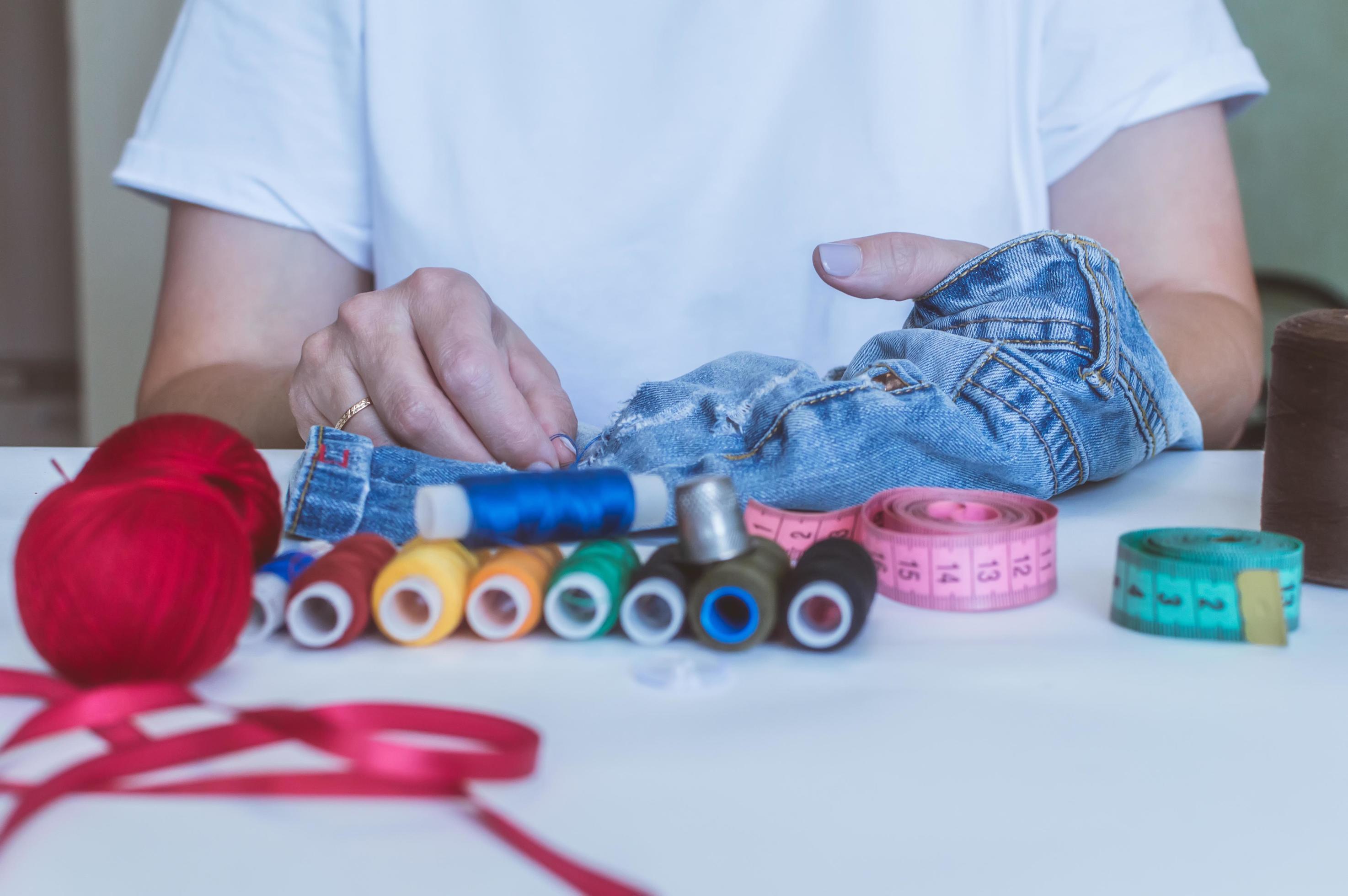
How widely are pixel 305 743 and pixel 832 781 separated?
0.17m

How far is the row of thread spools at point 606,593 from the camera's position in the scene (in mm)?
408

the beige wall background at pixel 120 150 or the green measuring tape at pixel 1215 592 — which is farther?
the beige wall background at pixel 120 150

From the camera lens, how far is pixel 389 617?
42cm

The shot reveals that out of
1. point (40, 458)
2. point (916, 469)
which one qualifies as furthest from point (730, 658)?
point (40, 458)

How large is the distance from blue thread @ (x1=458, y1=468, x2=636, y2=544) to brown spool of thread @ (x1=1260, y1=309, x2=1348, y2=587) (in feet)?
1.04

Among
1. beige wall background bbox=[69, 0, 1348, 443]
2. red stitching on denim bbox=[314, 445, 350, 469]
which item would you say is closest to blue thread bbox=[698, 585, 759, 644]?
red stitching on denim bbox=[314, 445, 350, 469]

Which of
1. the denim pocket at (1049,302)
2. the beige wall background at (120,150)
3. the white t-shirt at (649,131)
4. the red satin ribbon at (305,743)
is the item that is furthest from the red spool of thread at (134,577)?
the beige wall background at (120,150)

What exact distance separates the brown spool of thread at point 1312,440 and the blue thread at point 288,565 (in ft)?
1.54

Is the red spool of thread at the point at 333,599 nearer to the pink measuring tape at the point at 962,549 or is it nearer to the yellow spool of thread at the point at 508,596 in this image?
the yellow spool of thread at the point at 508,596

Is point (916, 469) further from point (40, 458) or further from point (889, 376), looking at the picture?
point (40, 458)

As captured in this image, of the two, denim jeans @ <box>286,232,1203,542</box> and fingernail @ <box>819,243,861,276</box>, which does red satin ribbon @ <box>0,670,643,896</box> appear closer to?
denim jeans @ <box>286,232,1203,542</box>

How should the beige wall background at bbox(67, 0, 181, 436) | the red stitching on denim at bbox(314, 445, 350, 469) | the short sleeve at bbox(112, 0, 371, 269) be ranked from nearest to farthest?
the red stitching on denim at bbox(314, 445, 350, 469) < the short sleeve at bbox(112, 0, 371, 269) < the beige wall background at bbox(67, 0, 181, 436)

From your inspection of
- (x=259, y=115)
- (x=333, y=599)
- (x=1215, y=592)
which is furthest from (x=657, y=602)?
(x=259, y=115)

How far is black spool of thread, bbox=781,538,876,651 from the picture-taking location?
40cm
